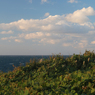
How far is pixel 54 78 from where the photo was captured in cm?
668

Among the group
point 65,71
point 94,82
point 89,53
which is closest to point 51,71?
point 65,71

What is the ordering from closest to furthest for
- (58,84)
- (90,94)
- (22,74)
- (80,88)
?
1. (90,94)
2. (80,88)
3. (58,84)
4. (22,74)

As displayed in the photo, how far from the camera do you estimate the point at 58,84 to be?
5.62 meters

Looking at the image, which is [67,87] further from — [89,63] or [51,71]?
[89,63]

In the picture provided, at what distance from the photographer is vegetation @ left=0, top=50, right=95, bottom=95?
5.07m

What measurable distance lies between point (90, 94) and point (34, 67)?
4.96 metres

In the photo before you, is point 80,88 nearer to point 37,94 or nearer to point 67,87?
point 67,87

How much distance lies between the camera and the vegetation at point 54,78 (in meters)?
5.07

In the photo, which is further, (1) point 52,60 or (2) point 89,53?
(2) point 89,53

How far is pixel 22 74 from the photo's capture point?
8172mm

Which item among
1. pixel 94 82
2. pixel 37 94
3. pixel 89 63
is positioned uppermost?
pixel 89 63

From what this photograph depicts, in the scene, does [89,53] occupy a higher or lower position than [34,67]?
higher

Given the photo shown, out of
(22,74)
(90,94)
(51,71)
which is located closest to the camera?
(90,94)

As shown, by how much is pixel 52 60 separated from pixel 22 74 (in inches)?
94.0
